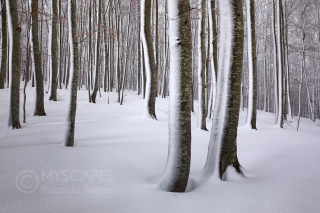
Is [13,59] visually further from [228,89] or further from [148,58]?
[228,89]

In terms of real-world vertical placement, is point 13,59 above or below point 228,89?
above

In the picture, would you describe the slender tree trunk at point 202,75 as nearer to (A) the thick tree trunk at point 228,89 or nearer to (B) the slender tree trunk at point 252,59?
Answer: (B) the slender tree trunk at point 252,59

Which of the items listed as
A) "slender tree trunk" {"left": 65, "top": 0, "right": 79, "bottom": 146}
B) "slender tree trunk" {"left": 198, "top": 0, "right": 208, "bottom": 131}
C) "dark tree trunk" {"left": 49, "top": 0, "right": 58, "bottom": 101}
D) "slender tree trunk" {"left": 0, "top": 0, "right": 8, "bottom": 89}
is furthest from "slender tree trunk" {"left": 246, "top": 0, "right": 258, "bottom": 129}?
"slender tree trunk" {"left": 0, "top": 0, "right": 8, "bottom": 89}

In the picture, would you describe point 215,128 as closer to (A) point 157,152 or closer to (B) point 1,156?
(A) point 157,152

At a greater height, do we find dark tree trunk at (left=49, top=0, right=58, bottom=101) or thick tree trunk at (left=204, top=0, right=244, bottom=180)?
dark tree trunk at (left=49, top=0, right=58, bottom=101)

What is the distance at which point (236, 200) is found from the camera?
274 centimetres

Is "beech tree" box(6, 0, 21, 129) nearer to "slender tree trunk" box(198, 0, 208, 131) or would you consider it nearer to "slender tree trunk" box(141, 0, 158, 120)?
"slender tree trunk" box(141, 0, 158, 120)

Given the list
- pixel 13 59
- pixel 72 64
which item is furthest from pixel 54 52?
pixel 72 64

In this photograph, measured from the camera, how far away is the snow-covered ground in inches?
97.4

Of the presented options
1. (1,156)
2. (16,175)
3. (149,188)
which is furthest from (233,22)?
(1,156)

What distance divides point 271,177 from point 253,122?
536 cm

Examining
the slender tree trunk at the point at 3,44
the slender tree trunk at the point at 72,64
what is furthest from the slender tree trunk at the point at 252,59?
the slender tree trunk at the point at 3,44

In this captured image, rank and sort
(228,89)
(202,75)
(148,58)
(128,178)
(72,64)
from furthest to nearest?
(148,58), (202,75), (72,64), (228,89), (128,178)

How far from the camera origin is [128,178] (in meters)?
3.15
